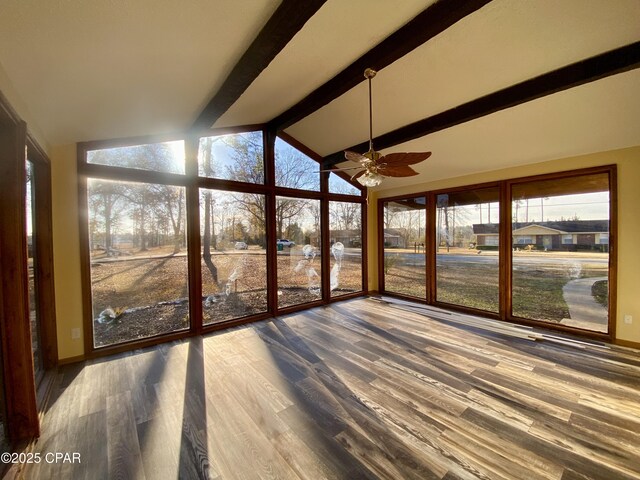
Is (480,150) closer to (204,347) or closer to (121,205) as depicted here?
(204,347)

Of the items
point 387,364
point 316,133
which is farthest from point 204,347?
point 316,133

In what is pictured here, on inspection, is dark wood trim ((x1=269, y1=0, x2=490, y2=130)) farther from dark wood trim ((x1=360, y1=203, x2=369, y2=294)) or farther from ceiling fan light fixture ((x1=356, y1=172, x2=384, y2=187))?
dark wood trim ((x1=360, y1=203, x2=369, y2=294))

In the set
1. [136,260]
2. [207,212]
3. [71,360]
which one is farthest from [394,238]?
[71,360]

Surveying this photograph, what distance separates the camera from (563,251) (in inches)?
156

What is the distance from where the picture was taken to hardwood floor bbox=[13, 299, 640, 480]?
65.6 inches

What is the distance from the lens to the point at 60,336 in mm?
2979

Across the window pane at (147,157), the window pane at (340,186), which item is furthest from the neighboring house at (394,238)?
the window pane at (147,157)

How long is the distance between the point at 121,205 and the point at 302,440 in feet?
11.2

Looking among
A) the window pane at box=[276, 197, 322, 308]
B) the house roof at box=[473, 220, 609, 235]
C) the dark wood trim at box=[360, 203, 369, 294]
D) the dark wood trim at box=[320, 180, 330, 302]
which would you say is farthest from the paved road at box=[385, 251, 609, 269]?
the window pane at box=[276, 197, 322, 308]

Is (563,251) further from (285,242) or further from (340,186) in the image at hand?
(285,242)

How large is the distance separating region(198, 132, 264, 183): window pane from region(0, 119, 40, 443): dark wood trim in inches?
84.5

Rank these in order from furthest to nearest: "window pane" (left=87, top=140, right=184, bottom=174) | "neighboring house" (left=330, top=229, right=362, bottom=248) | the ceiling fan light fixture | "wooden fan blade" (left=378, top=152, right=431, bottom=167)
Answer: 1. "neighboring house" (left=330, top=229, right=362, bottom=248)
2. "window pane" (left=87, top=140, right=184, bottom=174)
3. the ceiling fan light fixture
4. "wooden fan blade" (left=378, top=152, right=431, bottom=167)

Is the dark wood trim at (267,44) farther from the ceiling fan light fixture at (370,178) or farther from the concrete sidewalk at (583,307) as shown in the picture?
the concrete sidewalk at (583,307)

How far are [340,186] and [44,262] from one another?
15.2ft
